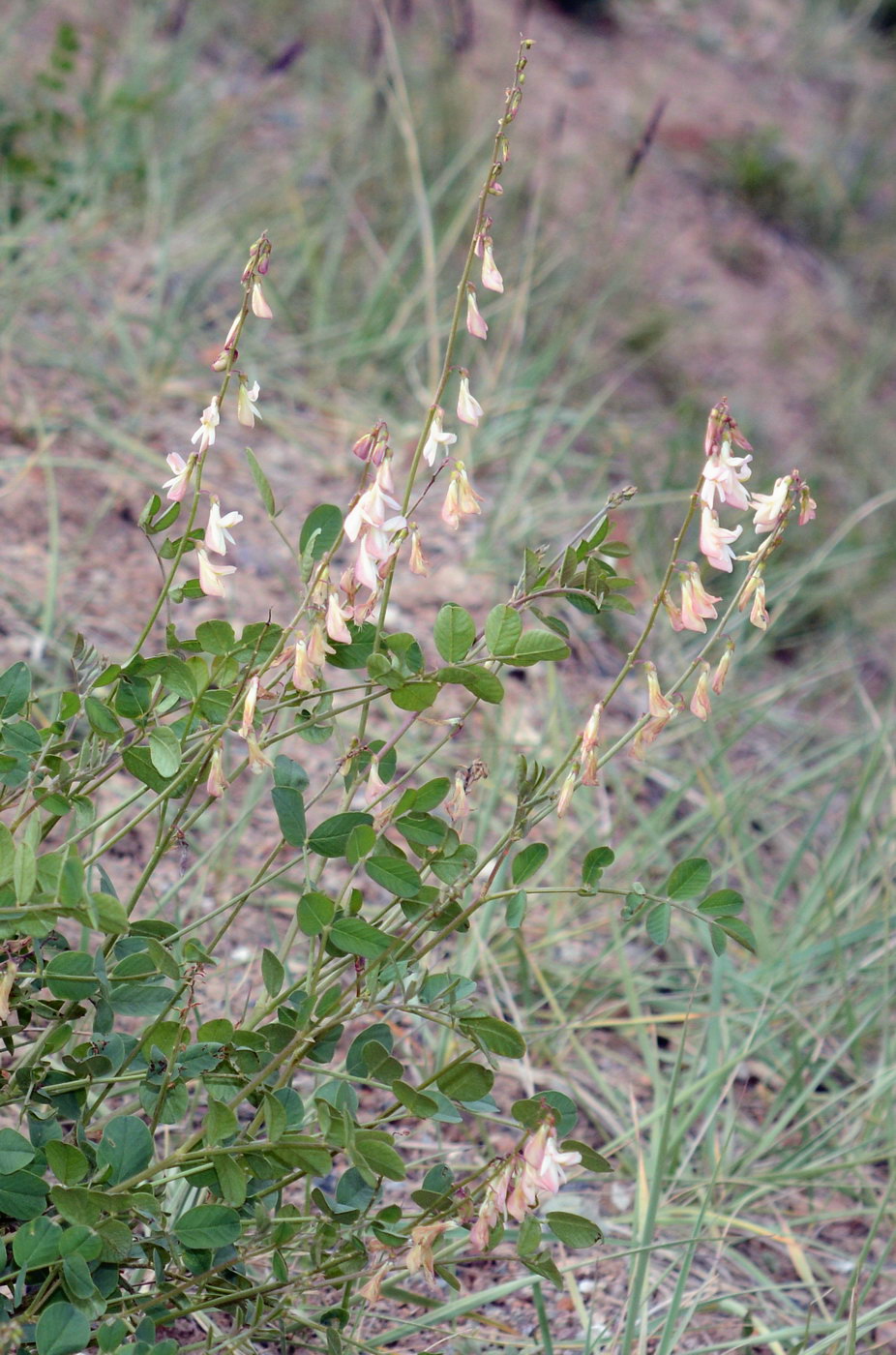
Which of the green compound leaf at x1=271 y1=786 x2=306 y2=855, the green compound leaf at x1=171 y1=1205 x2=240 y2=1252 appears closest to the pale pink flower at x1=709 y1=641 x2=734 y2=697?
the green compound leaf at x1=271 y1=786 x2=306 y2=855

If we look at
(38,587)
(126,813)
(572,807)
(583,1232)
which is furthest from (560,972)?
(38,587)

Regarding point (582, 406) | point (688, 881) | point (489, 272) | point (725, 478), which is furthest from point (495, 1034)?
point (582, 406)

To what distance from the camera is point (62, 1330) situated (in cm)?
85

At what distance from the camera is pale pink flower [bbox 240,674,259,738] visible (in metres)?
0.84

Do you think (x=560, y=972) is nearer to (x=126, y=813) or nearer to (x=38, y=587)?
(x=126, y=813)

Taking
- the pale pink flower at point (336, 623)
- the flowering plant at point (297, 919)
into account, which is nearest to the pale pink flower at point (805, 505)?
the flowering plant at point (297, 919)

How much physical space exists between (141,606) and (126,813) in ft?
1.76

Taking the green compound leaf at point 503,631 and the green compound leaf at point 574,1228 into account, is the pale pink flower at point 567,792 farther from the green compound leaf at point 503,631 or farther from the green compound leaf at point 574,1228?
the green compound leaf at point 574,1228

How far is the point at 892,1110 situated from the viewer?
1612mm

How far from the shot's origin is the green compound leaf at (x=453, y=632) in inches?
36.9

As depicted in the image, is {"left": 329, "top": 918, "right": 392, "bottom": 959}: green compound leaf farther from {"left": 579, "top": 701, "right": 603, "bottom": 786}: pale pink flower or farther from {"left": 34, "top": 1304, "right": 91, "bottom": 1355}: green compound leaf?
{"left": 34, "top": 1304, "right": 91, "bottom": 1355}: green compound leaf

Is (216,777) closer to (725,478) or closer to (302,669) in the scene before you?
(302,669)

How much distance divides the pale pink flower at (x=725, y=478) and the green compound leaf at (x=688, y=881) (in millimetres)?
279

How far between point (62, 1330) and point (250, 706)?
0.43 meters
